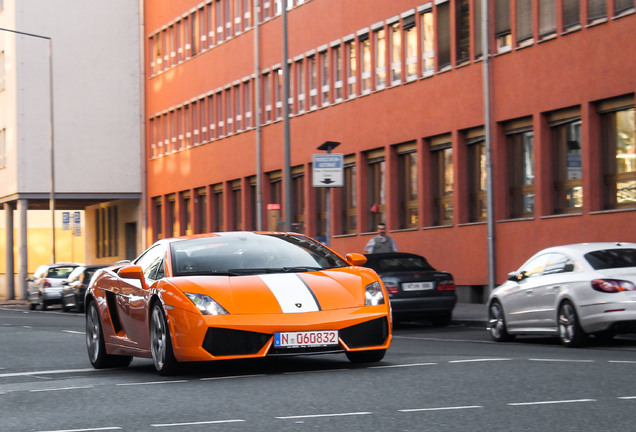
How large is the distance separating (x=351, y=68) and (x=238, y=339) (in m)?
30.2

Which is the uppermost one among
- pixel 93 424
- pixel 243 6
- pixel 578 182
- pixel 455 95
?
pixel 243 6

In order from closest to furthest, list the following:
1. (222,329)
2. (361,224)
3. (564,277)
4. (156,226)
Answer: (222,329), (564,277), (361,224), (156,226)

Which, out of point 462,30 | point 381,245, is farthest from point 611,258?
point 462,30

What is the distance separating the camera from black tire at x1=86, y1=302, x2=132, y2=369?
46.7 ft

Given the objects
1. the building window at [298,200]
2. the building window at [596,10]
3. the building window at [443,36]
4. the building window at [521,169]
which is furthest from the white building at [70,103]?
the building window at [596,10]

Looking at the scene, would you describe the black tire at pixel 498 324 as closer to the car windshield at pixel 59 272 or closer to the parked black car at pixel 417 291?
the parked black car at pixel 417 291

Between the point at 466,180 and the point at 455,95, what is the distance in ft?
7.05

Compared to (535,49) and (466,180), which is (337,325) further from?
(466,180)

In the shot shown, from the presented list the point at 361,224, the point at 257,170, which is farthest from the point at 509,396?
the point at 257,170

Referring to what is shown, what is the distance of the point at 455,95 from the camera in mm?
34188

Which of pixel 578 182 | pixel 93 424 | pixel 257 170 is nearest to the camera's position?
pixel 93 424

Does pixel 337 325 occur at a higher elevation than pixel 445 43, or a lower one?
lower

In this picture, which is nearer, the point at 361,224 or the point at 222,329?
the point at 222,329

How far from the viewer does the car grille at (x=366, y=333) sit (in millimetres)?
11805
